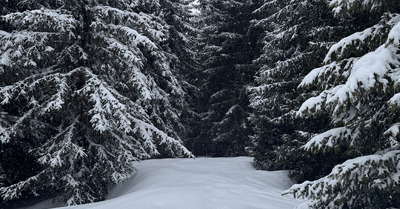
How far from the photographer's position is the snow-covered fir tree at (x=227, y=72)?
18984 mm

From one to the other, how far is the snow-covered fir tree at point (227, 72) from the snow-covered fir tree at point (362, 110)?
13050 mm

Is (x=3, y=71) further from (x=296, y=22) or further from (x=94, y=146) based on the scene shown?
(x=296, y=22)

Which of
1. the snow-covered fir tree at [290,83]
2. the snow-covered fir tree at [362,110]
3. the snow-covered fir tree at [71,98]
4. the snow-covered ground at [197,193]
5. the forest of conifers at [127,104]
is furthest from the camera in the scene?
the snow-covered fir tree at [290,83]

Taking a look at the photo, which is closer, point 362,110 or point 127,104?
point 362,110

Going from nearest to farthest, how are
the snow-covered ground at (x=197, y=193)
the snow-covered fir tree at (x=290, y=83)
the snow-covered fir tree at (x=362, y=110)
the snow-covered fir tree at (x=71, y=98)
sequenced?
the snow-covered fir tree at (x=362, y=110) → the snow-covered ground at (x=197, y=193) → the snow-covered fir tree at (x=71, y=98) → the snow-covered fir tree at (x=290, y=83)

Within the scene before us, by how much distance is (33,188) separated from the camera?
8508 millimetres

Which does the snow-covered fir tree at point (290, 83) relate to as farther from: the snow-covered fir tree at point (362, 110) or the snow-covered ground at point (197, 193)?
the snow-covered fir tree at point (362, 110)

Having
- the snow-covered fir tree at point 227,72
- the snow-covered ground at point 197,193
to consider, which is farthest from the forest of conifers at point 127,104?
the snow-covered fir tree at point 227,72

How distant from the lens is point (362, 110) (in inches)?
188

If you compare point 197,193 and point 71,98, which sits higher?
point 71,98

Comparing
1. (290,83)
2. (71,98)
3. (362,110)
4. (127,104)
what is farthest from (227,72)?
(362,110)

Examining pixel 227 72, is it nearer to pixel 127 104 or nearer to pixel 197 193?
pixel 127 104

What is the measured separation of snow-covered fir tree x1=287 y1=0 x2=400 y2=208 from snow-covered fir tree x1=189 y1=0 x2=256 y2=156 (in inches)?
514

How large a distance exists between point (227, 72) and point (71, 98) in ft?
41.4
